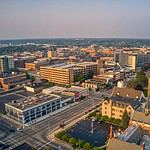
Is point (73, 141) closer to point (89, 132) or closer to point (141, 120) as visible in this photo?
point (89, 132)

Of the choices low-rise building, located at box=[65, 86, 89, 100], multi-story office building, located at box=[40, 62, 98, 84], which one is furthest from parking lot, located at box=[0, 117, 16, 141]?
multi-story office building, located at box=[40, 62, 98, 84]

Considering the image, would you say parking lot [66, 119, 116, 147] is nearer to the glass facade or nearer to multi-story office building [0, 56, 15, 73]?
the glass facade

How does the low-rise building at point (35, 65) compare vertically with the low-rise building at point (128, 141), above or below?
above

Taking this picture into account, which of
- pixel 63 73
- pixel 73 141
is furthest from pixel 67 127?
pixel 63 73

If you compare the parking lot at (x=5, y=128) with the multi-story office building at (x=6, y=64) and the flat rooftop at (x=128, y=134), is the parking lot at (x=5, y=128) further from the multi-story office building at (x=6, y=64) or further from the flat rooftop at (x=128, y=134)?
the multi-story office building at (x=6, y=64)

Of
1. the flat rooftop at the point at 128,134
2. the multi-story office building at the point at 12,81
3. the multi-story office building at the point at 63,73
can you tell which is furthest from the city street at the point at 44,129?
the multi-story office building at the point at 12,81
